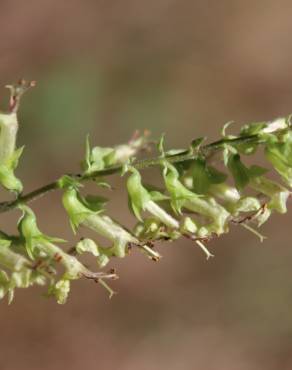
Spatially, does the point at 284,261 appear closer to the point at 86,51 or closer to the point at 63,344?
the point at 63,344

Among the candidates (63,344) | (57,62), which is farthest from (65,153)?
(63,344)

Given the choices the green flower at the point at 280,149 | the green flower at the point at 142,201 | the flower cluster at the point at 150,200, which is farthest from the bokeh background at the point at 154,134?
the green flower at the point at 280,149

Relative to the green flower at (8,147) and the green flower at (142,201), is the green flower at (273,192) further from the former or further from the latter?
the green flower at (8,147)

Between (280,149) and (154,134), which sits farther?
(154,134)

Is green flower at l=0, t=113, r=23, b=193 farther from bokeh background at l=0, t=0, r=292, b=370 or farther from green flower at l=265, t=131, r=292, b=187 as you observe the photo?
bokeh background at l=0, t=0, r=292, b=370

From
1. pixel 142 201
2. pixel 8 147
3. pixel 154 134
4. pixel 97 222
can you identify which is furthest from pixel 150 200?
pixel 154 134

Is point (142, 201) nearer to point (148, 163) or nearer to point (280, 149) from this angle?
point (148, 163)
